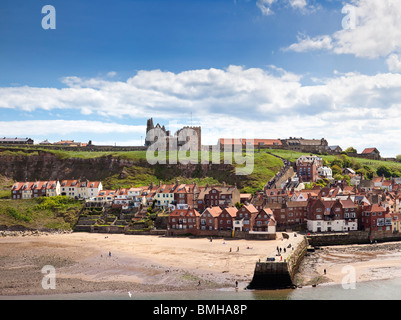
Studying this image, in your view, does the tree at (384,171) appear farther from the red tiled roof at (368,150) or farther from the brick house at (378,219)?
the brick house at (378,219)

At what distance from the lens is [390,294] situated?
127 feet

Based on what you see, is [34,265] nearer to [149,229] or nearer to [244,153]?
[149,229]

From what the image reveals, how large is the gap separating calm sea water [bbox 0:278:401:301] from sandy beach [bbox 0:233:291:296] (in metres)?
1.57

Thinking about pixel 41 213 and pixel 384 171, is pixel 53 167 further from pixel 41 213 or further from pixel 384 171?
pixel 384 171

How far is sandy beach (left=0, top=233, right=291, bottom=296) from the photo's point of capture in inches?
1651

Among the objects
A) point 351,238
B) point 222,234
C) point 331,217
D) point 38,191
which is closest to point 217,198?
point 222,234

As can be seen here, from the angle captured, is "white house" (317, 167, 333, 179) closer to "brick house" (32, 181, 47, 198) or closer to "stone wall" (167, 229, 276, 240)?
"stone wall" (167, 229, 276, 240)

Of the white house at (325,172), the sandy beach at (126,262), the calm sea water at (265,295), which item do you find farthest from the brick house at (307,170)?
the calm sea water at (265,295)

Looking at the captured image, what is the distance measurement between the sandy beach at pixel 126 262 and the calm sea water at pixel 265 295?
5.16 feet

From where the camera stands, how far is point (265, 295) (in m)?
38.5

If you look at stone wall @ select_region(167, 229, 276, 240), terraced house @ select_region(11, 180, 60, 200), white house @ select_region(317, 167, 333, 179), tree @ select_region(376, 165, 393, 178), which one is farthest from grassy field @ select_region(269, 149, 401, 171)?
terraced house @ select_region(11, 180, 60, 200)

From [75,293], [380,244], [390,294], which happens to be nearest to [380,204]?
[380,244]

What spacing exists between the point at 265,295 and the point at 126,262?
800 inches
